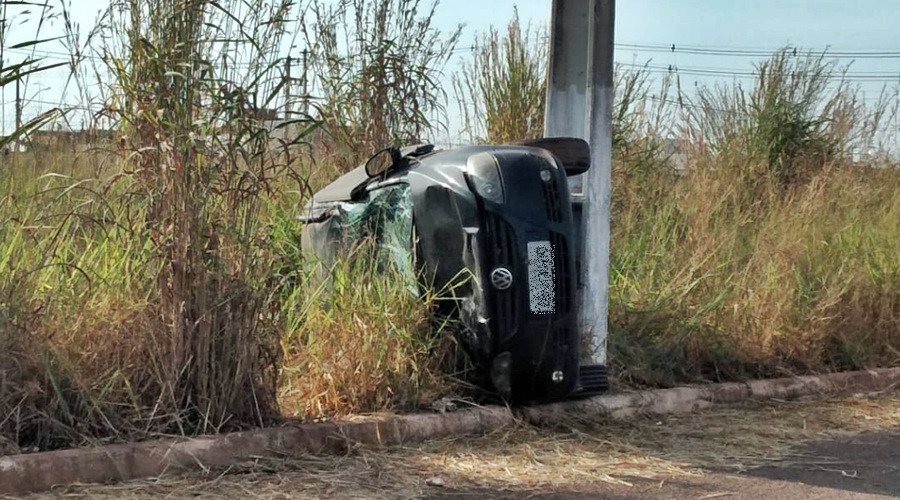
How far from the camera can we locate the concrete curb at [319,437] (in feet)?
12.4

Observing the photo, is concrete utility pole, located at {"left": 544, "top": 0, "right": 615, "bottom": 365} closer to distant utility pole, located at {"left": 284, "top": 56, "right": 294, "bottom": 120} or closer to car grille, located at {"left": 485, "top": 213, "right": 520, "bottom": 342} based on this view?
car grille, located at {"left": 485, "top": 213, "right": 520, "bottom": 342}

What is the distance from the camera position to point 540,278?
4.83 meters

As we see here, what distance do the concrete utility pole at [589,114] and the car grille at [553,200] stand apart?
826 mm

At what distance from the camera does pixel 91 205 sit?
466 cm

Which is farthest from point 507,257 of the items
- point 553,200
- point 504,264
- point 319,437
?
point 319,437

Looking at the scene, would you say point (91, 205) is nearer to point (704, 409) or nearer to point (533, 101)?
point (704, 409)

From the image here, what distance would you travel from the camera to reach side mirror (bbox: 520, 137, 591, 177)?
210 inches

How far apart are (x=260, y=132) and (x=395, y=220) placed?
1.22 metres

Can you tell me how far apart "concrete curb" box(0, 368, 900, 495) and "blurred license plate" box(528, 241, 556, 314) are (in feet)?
1.98

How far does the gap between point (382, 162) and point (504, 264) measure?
1800 mm

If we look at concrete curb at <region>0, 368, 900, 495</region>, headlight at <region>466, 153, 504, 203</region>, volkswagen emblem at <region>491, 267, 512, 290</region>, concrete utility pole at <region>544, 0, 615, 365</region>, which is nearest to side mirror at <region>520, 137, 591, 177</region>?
concrete utility pole at <region>544, 0, 615, 365</region>

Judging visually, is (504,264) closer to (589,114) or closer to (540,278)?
(540,278)

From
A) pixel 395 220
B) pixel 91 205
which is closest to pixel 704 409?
pixel 395 220

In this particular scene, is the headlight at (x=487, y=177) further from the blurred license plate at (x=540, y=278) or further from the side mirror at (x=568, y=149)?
the side mirror at (x=568, y=149)
